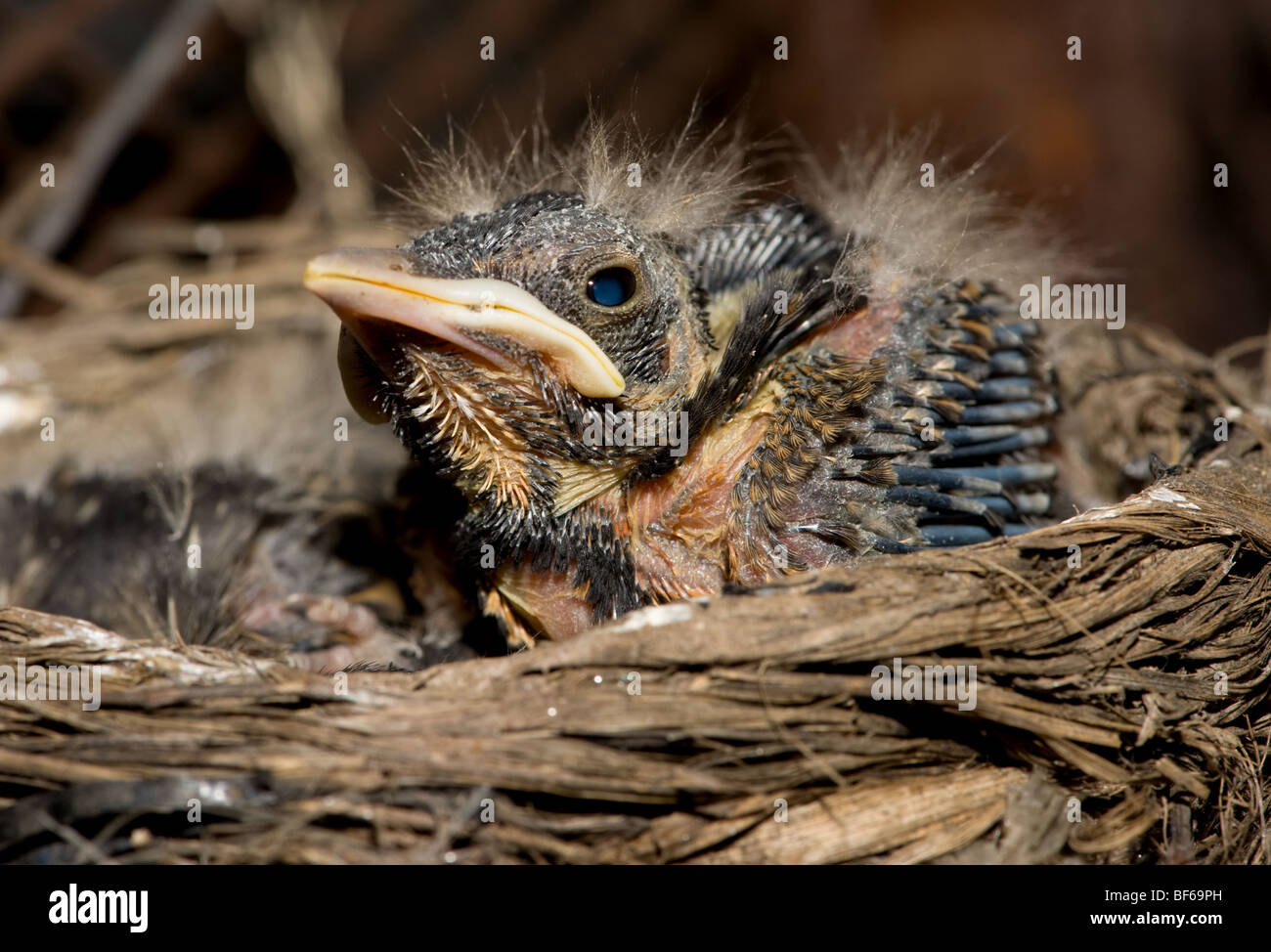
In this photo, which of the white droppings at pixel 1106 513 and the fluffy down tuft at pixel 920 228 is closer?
the white droppings at pixel 1106 513

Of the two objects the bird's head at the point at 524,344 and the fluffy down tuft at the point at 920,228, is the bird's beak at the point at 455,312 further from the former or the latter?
the fluffy down tuft at the point at 920,228

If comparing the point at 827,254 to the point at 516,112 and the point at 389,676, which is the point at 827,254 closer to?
the point at 389,676

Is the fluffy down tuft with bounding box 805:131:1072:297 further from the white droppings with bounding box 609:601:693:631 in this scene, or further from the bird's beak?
the white droppings with bounding box 609:601:693:631

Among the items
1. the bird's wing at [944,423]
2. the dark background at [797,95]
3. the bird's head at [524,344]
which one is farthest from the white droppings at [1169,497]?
the dark background at [797,95]

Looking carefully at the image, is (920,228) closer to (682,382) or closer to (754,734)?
(682,382)
